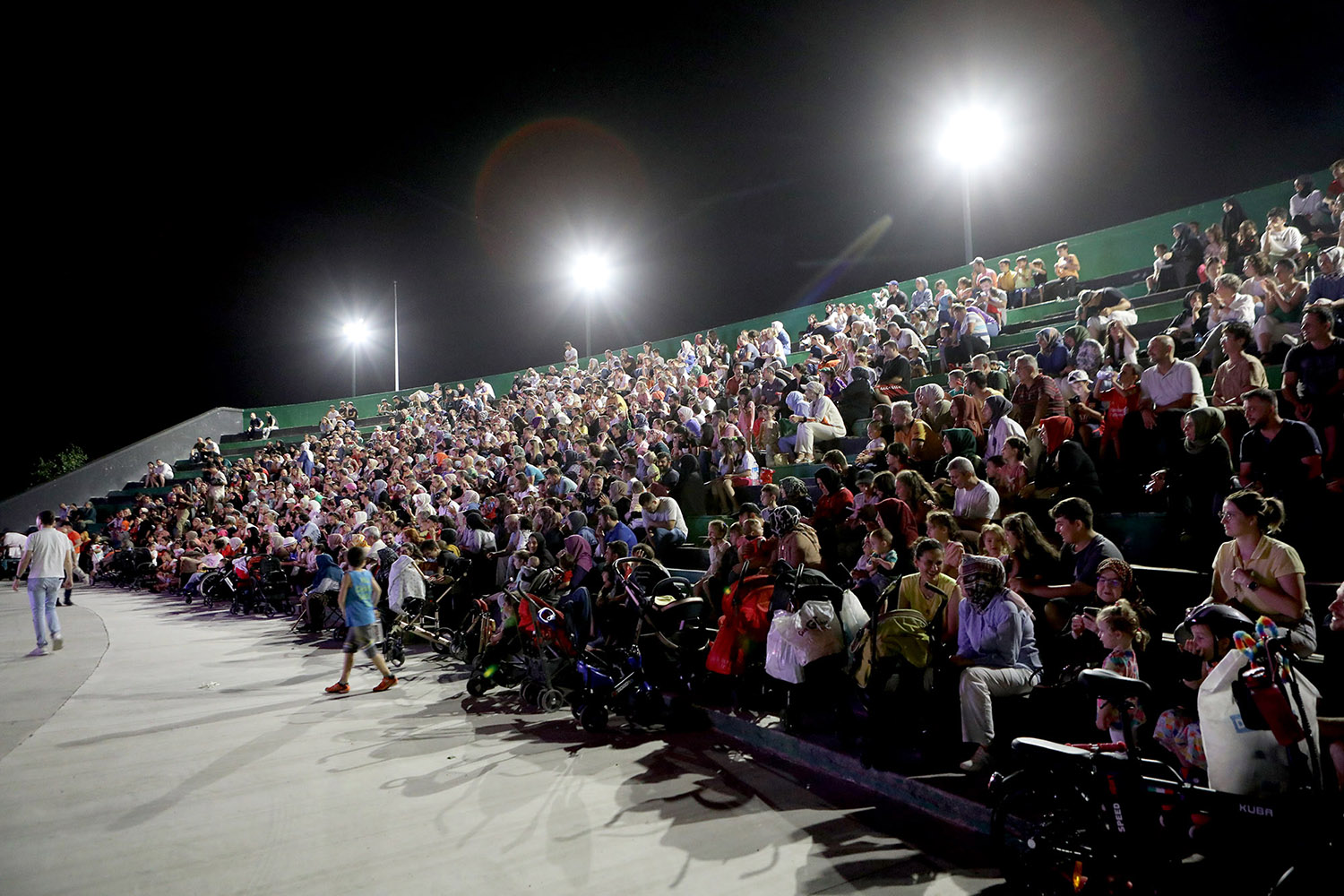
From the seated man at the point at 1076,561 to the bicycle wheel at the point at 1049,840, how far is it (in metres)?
1.69

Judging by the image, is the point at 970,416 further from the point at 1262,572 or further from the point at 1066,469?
the point at 1262,572

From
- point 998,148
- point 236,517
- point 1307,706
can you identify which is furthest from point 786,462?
point 236,517

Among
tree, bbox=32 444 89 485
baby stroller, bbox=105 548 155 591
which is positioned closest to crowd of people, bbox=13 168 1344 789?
baby stroller, bbox=105 548 155 591

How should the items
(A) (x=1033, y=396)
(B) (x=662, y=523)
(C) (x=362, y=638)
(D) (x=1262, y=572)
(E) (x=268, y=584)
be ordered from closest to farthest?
(D) (x=1262, y=572)
(A) (x=1033, y=396)
(C) (x=362, y=638)
(B) (x=662, y=523)
(E) (x=268, y=584)

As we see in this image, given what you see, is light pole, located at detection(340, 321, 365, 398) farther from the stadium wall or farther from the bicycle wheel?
the bicycle wheel

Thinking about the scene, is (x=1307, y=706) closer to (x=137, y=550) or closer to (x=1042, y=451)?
(x=1042, y=451)

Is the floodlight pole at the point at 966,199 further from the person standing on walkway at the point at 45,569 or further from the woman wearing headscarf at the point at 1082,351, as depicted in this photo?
the person standing on walkway at the point at 45,569

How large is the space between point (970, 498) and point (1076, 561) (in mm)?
1467

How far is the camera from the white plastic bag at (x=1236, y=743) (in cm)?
309

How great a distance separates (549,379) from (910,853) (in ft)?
63.9

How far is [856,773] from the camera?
5297 millimetres

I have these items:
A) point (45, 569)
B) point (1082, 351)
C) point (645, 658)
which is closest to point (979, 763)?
point (645, 658)

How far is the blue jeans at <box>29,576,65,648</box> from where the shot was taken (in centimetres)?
1043

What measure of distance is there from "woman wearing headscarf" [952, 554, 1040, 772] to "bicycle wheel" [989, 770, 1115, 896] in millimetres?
945
